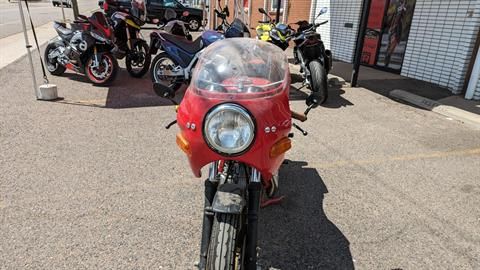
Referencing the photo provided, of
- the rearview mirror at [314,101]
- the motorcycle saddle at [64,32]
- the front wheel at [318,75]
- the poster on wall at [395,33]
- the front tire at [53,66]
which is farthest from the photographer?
the poster on wall at [395,33]

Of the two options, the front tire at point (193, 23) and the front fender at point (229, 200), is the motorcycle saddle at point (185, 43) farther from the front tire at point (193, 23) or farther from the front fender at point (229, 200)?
the front tire at point (193, 23)

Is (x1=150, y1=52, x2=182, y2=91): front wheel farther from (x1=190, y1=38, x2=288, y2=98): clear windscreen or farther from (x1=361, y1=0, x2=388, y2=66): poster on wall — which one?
(x1=361, y1=0, x2=388, y2=66): poster on wall

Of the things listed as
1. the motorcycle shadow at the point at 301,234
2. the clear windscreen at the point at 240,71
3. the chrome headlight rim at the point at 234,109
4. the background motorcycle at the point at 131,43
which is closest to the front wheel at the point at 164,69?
the background motorcycle at the point at 131,43

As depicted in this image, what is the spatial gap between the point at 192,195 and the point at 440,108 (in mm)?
4940

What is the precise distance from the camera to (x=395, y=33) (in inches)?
351

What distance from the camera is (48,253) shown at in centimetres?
243

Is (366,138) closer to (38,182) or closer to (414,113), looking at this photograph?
(414,113)

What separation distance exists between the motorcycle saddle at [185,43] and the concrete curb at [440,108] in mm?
3905

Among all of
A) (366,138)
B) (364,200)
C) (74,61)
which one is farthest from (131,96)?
(364,200)

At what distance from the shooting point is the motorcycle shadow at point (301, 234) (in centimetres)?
247

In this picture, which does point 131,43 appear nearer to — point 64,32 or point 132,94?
point 64,32

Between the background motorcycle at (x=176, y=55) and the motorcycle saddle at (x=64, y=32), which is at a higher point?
the motorcycle saddle at (x=64, y=32)

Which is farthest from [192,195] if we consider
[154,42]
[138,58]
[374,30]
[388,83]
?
[374,30]

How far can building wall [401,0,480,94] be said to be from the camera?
6.80 m
